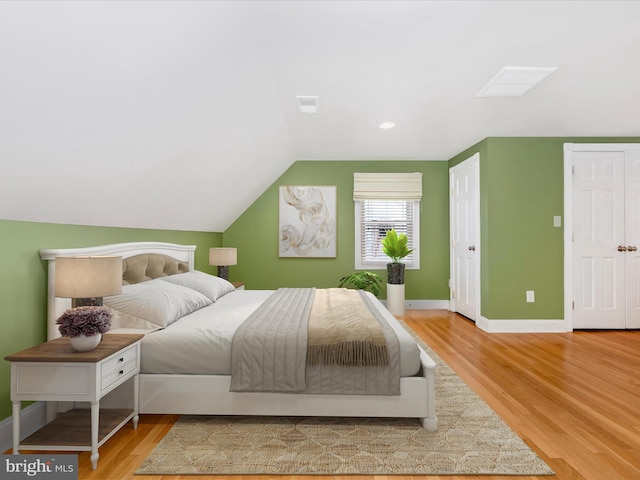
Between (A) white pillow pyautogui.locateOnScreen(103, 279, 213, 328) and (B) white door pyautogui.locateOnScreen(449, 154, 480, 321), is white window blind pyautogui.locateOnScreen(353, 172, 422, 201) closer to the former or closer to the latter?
(B) white door pyautogui.locateOnScreen(449, 154, 480, 321)

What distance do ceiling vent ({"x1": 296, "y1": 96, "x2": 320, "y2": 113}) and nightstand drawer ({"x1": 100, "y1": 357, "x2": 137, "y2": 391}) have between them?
2.43 meters

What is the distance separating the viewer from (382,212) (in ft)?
18.2

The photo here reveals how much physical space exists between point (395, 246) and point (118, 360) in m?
4.02

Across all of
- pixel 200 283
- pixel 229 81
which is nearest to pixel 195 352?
pixel 200 283

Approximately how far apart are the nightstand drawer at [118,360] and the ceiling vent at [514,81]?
3155mm

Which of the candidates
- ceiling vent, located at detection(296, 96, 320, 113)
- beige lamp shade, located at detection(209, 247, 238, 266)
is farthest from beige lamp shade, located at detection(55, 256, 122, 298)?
beige lamp shade, located at detection(209, 247, 238, 266)

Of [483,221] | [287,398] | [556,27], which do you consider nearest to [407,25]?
[556,27]

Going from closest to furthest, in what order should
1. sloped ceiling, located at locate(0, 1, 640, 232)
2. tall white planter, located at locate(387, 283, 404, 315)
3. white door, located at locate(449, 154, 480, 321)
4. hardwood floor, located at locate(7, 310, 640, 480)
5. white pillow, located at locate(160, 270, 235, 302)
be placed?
sloped ceiling, located at locate(0, 1, 640, 232)
hardwood floor, located at locate(7, 310, 640, 480)
white pillow, located at locate(160, 270, 235, 302)
white door, located at locate(449, 154, 480, 321)
tall white planter, located at locate(387, 283, 404, 315)

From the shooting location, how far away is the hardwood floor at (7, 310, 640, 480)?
1766 mm

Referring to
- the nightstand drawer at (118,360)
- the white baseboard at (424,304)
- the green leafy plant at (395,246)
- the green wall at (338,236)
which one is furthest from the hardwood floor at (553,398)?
the green wall at (338,236)

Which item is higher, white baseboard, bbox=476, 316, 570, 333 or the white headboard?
the white headboard

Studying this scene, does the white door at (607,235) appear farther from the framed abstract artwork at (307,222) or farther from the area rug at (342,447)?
the framed abstract artwork at (307,222)

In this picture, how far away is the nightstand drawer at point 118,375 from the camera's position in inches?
67.5

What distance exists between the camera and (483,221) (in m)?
4.39
